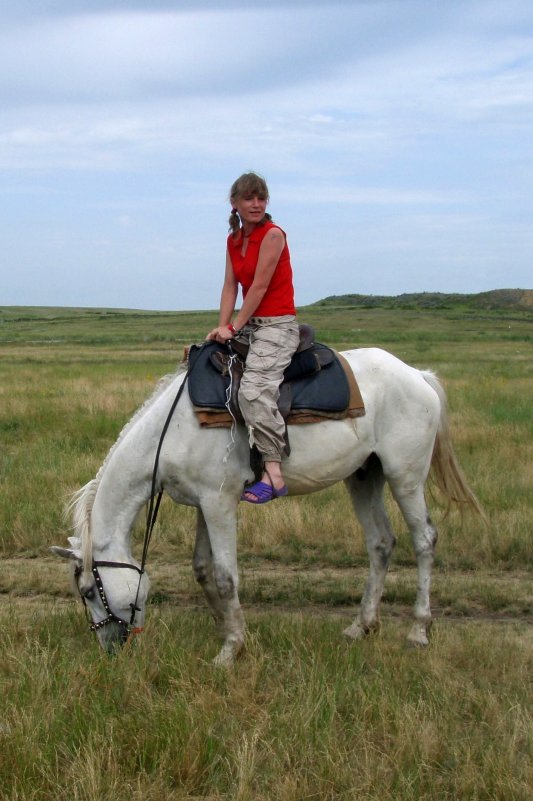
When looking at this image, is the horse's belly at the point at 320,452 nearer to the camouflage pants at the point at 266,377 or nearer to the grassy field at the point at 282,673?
the camouflage pants at the point at 266,377

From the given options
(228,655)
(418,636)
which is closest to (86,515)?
(228,655)

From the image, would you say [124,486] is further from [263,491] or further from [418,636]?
[418,636]

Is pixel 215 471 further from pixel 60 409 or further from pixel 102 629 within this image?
pixel 60 409

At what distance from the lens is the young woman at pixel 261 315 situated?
5.59 m

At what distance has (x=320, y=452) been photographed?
5.93 meters

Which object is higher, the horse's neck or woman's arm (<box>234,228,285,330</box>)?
woman's arm (<box>234,228,285,330</box>)

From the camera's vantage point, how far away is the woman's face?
570 cm

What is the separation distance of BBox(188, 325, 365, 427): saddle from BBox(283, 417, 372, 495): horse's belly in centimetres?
7

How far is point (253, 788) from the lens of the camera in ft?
12.7

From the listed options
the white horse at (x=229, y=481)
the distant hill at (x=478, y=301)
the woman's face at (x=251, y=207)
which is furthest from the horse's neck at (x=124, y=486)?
the distant hill at (x=478, y=301)

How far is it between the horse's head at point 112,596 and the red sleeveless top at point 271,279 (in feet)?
6.45

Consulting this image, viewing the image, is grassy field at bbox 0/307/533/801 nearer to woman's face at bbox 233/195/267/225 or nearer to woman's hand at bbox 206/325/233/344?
woman's hand at bbox 206/325/233/344

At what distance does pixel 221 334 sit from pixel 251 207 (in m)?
0.87

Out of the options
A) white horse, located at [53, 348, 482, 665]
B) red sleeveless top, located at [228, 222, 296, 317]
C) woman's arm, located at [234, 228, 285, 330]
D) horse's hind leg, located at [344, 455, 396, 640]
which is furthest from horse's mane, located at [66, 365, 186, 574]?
horse's hind leg, located at [344, 455, 396, 640]
